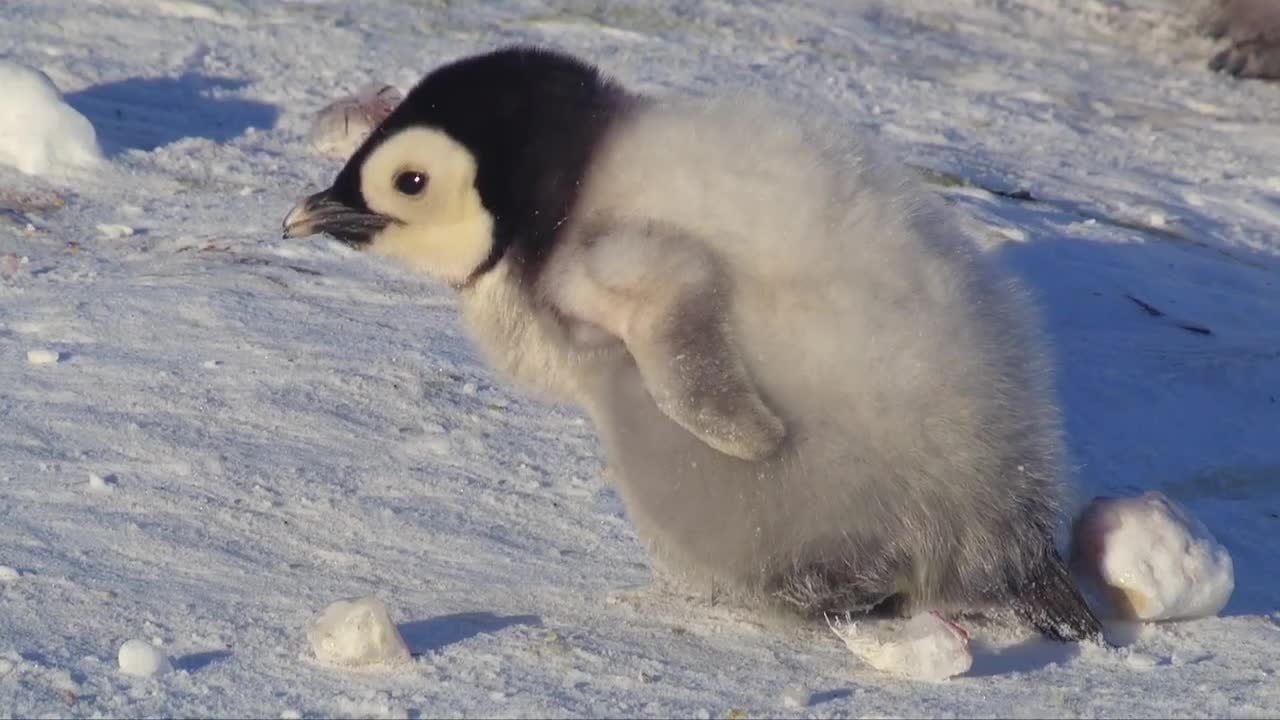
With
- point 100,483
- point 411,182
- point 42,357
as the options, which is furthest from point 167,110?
point 411,182

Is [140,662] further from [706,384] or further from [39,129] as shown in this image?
[39,129]

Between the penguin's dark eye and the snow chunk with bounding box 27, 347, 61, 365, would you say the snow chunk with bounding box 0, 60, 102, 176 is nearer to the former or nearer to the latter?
the snow chunk with bounding box 27, 347, 61, 365

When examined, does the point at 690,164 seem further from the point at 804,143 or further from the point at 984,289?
the point at 984,289

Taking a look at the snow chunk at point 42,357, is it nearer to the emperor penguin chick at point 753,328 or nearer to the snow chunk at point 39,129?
the emperor penguin chick at point 753,328

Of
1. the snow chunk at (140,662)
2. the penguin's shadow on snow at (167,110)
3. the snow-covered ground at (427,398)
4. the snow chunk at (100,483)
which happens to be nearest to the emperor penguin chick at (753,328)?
the snow-covered ground at (427,398)

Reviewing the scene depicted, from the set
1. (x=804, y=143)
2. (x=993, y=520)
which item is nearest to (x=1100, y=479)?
(x=993, y=520)

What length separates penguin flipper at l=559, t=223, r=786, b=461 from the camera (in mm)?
2564

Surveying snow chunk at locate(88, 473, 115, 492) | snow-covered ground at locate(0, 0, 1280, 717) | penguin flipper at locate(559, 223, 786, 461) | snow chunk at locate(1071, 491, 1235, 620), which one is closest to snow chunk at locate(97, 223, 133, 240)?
snow-covered ground at locate(0, 0, 1280, 717)

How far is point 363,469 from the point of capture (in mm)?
3223

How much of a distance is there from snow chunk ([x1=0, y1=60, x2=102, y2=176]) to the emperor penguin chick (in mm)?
1862

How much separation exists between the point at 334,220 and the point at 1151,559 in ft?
4.10

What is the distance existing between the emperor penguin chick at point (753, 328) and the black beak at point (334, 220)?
0.06 metres

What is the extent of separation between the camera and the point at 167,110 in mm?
5141

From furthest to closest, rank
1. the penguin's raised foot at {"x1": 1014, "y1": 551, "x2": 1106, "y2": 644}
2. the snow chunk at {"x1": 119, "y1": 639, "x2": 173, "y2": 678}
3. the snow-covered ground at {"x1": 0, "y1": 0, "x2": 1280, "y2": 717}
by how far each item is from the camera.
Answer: the penguin's raised foot at {"x1": 1014, "y1": 551, "x2": 1106, "y2": 644}, the snow-covered ground at {"x1": 0, "y1": 0, "x2": 1280, "y2": 717}, the snow chunk at {"x1": 119, "y1": 639, "x2": 173, "y2": 678}
